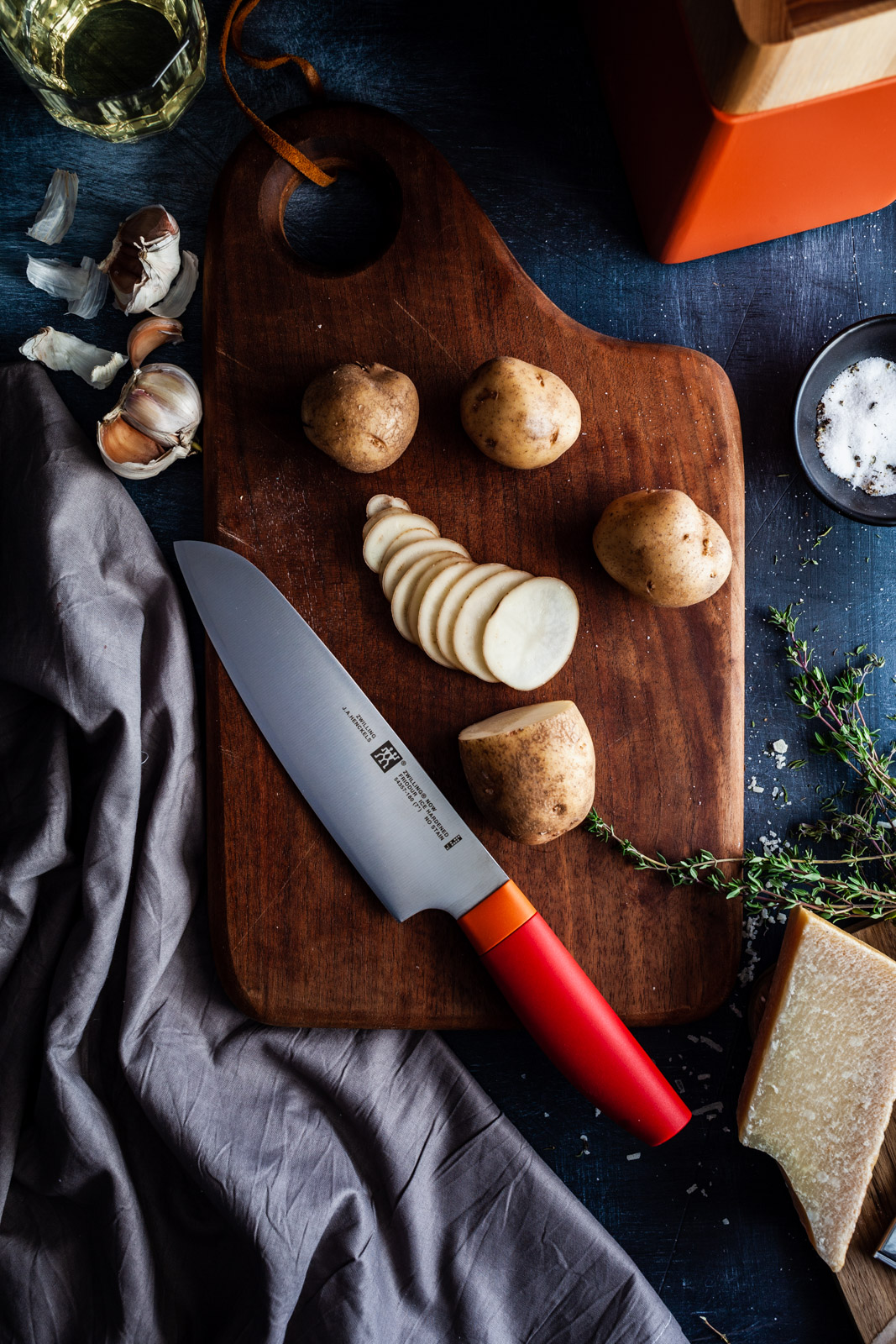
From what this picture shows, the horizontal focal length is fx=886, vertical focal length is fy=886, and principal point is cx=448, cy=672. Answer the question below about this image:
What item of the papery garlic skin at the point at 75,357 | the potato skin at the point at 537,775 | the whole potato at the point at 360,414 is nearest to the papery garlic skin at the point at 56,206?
the papery garlic skin at the point at 75,357

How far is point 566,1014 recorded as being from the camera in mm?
1354

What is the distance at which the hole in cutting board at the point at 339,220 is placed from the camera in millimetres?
1511

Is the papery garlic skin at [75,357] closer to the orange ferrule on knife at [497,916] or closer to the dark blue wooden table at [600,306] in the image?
the dark blue wooden table at [600,306]

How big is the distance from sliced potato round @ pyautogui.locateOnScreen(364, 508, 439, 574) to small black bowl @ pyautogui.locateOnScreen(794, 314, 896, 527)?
0.65 m

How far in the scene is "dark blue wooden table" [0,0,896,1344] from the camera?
1.50 metres

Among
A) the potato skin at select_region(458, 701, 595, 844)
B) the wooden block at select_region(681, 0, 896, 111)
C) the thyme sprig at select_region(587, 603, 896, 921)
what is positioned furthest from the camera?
the thyme sprig at select_region(587, 603, 896, 921)

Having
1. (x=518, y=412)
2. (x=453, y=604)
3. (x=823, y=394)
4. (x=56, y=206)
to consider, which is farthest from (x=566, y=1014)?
(x=56, y=206)

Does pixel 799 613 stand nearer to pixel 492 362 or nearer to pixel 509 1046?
pixel 492 362

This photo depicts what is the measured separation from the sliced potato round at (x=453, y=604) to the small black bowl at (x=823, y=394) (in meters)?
0.57

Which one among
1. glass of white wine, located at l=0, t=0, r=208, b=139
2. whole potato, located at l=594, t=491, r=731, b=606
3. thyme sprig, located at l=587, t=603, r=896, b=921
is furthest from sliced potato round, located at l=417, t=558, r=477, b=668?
glass of white wine, located at l=0, t=0, r=208, b=139

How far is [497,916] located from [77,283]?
1255mm

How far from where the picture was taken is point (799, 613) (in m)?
1.55

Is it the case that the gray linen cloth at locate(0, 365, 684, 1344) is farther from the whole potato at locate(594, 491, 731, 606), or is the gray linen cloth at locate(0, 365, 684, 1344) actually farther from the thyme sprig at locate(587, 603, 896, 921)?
the whole potato at locate(594, 491, 731, 606)

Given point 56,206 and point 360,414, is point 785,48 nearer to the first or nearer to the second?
point 360,414
